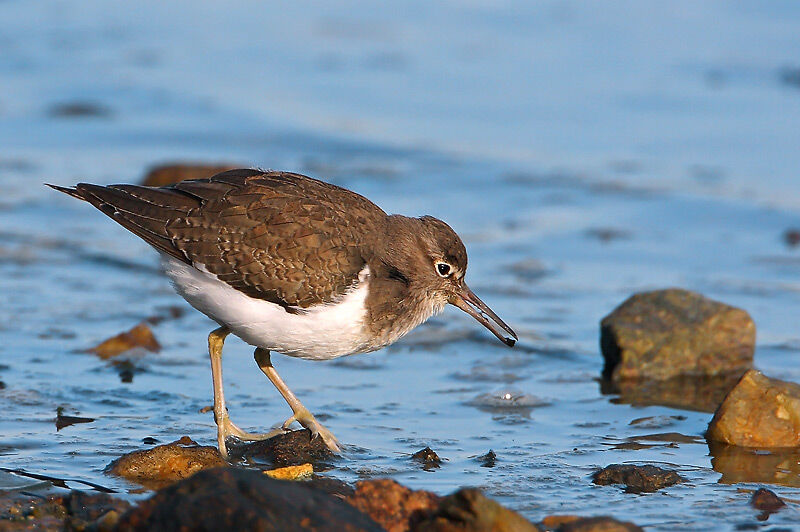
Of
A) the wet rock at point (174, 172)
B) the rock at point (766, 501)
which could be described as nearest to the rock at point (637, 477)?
the rock at point (766, 501)

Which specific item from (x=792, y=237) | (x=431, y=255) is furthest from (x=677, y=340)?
(x=792, y=237)

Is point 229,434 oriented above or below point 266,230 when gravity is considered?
below

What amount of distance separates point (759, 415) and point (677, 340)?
1665mm

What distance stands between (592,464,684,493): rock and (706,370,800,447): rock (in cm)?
83

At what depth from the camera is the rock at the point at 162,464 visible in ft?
21.6

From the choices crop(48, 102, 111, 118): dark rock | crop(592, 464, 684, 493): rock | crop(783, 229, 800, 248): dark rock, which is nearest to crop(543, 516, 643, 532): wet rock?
crop(592, 464, 684, 493): rock

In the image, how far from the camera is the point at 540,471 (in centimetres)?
688

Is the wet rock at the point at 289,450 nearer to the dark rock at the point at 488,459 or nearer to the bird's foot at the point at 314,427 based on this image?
the bird's foot at the point at 314,427

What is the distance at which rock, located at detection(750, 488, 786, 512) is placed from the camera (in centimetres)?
621

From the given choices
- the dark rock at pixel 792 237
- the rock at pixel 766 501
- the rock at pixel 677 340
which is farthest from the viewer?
the dark rock at pixel 792 237

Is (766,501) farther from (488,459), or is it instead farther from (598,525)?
(488,459)

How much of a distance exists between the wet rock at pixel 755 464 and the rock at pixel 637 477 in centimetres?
35

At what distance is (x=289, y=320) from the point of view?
7070 millimetres

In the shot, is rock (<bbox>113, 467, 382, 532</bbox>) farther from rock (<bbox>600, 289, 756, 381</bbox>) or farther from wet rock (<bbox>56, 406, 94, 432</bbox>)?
rock (<bbox>600, 289, 756, 381</bbox>)
